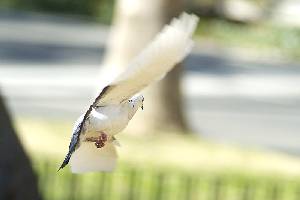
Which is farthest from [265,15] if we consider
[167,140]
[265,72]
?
[167,140]

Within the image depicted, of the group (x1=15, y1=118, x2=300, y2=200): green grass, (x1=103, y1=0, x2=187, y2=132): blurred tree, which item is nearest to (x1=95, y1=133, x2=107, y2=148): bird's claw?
(x1=15, y1=118, x2=300, y2=200): green grass

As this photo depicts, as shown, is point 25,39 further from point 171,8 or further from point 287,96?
point 171,8

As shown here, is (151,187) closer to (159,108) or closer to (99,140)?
(159,108)

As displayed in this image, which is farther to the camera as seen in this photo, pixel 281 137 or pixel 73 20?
pixel 73 20

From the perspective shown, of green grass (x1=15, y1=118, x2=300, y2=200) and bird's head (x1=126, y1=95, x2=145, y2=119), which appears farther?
green grass (x1=15, y1=118, x2=300, y2=200)

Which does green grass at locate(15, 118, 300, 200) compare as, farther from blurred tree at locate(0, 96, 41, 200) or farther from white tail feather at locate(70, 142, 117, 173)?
white tail feather at locate(70, 142, 117, 173)

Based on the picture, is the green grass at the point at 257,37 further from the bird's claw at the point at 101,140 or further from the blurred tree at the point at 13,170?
the bird's claw at the point at 101,140

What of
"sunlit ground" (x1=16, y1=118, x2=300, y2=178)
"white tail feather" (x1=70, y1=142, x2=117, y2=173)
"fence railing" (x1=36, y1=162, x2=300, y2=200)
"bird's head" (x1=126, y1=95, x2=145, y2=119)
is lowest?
"white tail feather" (x1=70, y1=142, x2=117, y2=173)
